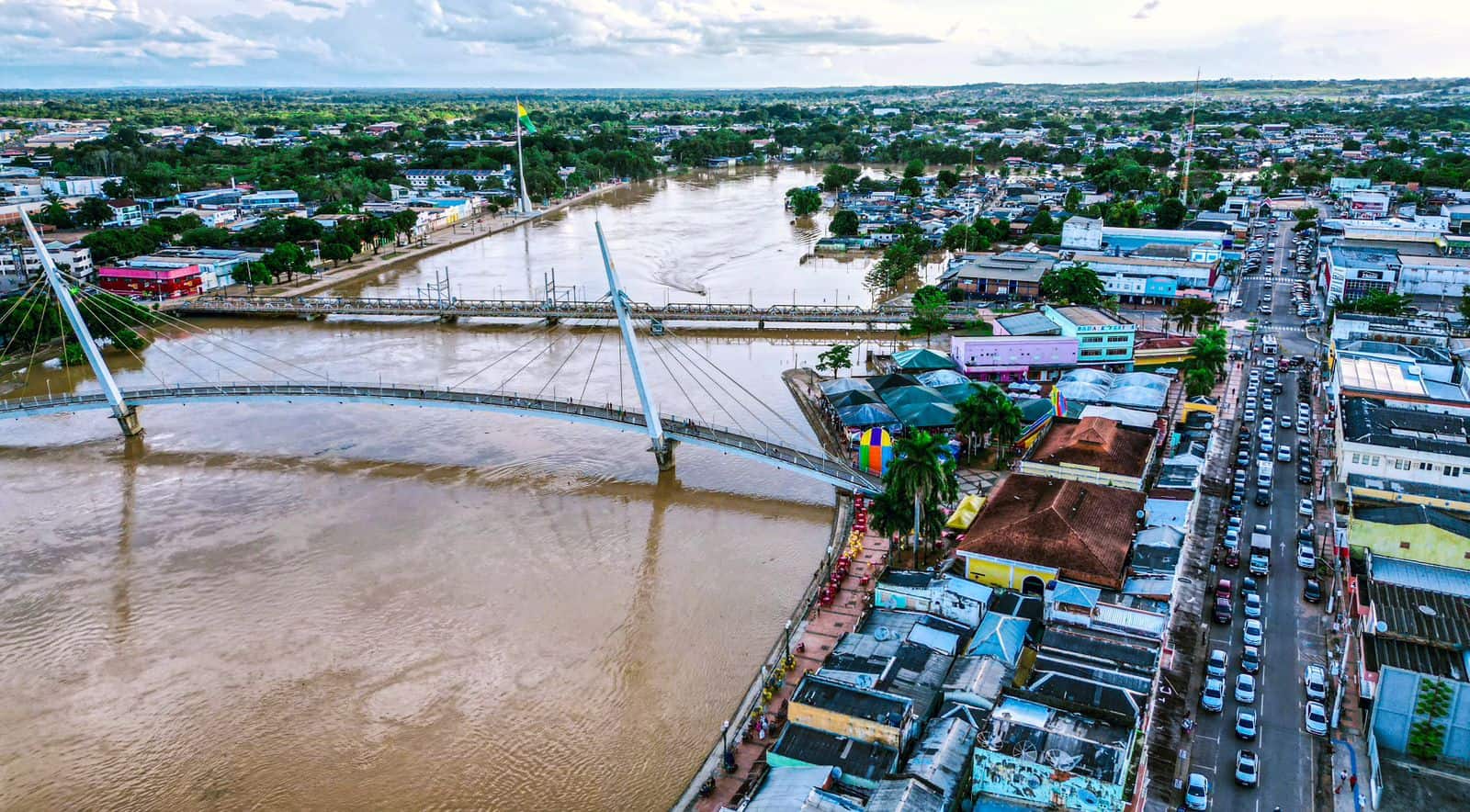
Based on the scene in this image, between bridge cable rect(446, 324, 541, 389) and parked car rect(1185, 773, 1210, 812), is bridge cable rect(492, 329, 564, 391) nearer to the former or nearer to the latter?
bridge cable rect(446, 324, 541, 389)

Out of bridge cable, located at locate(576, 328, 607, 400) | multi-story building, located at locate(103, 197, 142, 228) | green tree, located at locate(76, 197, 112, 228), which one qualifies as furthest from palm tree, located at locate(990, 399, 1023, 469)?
green tree, located at locate(76, 197, 112, 228)

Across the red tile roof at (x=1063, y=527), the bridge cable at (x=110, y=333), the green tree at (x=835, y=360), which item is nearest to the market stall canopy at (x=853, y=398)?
the green tree at (x=835, y=360)

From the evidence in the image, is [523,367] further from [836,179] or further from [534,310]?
[836,179]

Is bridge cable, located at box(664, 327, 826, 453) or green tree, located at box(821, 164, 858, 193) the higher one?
green tree, located at box(821, 164, 858, 193)

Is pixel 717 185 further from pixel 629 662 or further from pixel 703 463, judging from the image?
pixel 629 662

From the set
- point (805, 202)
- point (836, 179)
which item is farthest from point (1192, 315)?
point (836, 179)

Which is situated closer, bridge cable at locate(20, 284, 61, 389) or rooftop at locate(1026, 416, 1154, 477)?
rooftop at locate(1026, 416, 1154, 477)
